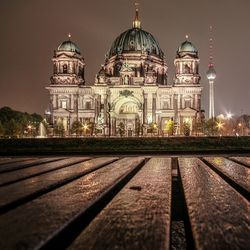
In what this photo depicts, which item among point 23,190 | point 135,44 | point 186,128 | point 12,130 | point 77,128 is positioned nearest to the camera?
point 23,190

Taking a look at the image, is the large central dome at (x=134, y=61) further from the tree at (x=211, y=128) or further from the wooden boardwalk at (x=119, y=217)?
the wooden boardwalk at (x=119, y=217)

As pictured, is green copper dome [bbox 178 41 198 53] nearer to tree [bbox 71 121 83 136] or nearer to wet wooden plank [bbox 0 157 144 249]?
tree [bbox 71 121 83 136]

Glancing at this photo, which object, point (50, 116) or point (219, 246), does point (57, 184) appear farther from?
point (50, 116)

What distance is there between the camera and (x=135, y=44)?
87.8 meters

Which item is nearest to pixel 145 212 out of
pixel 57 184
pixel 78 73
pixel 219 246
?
pixel 219 246

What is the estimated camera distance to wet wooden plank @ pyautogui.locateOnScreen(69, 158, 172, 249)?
1.58m

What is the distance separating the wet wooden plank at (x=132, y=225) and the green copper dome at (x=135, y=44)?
86048 mm

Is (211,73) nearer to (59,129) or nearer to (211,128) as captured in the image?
(211,128)

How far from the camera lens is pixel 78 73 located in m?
82.2

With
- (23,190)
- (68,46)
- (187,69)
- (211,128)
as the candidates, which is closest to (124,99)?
(187,69)

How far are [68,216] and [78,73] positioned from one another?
81.8 metres

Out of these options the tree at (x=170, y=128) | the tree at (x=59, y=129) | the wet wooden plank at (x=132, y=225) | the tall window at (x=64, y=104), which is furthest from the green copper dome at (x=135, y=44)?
the wet wooden plank at (x=132, y=225)

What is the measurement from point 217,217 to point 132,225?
505mm

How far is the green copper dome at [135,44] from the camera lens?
87.3m
